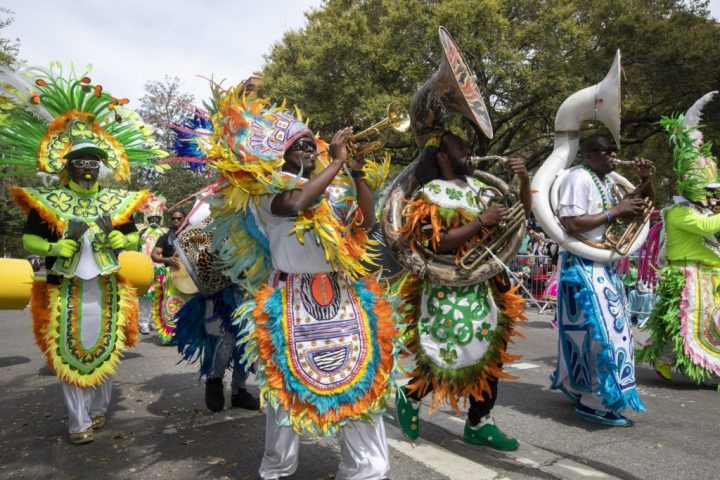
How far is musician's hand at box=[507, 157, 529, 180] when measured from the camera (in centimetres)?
340

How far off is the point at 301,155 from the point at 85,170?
7.25 ft

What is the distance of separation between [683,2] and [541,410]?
16500 mm

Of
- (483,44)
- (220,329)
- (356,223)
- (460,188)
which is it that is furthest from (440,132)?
(483,44)

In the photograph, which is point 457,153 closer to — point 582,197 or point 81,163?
point 582,197

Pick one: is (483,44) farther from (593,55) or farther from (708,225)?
(708,225)

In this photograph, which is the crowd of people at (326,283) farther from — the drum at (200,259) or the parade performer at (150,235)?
the parade performer at (150,235)

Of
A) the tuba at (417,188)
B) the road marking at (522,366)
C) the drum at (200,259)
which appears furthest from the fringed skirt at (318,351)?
the road marking at (522,366)

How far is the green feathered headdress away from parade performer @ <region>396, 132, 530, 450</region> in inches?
107

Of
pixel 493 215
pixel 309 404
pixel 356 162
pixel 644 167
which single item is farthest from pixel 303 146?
pixel 644 167

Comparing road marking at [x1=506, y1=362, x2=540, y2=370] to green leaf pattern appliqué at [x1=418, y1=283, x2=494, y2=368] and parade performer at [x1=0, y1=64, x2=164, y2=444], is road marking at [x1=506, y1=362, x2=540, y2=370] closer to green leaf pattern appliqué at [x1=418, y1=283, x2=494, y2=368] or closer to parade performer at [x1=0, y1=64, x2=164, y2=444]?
green leaf pattern appliqué at [x1=418, y1=283, x2=494, y2=368]

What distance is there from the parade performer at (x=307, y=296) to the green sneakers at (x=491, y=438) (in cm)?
109

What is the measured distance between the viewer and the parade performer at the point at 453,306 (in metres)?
3.58

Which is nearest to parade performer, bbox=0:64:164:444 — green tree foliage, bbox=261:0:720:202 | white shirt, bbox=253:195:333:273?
white shirt, bbox=253:195:333:273

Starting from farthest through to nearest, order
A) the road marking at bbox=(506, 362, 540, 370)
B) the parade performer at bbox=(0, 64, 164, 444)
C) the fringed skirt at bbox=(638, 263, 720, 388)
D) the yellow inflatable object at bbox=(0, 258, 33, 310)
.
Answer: the road marking at bbox=(506, 362, 540, 370) → the fringed skirt at bbox=(638, 263, 720, 388) → the yellow inflatable object at bbox=(0, 258, 33, 310) → the parade performer at bbox=(0, 64, 164, 444)
